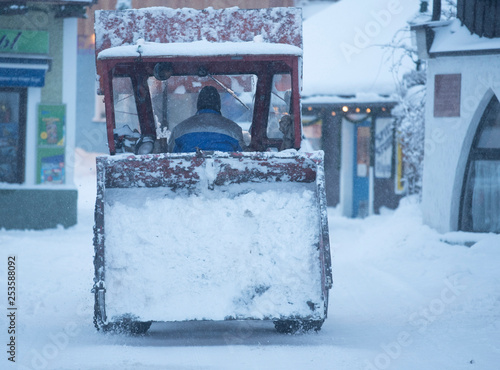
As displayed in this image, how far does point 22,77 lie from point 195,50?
30.5ft

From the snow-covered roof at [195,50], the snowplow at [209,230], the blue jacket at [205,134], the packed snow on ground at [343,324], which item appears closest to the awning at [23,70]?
the packed snow on ground at [343,324]

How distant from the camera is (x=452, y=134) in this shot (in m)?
11.4

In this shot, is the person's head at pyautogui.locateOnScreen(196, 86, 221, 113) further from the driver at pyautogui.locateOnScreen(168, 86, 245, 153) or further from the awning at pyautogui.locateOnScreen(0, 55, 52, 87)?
the awning at pyautogui.locateOnScreen(0, 55, 52, 87)

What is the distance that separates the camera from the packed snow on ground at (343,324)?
539 centimetres

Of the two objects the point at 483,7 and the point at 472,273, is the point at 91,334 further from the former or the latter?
the point at 483,7

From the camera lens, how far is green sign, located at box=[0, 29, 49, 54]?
48.0 ft

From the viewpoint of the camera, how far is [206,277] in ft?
19.4

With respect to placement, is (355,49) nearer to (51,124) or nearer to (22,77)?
(51,124)


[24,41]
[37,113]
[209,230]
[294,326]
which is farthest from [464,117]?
[24,41]

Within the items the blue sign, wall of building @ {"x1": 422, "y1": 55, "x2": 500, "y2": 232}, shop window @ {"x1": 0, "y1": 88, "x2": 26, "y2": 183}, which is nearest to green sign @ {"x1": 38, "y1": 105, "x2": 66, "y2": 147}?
shop window @ {"x1": 0, "y1": 88, "x2": 26, "y2": 183}

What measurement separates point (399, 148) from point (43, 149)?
8.95m

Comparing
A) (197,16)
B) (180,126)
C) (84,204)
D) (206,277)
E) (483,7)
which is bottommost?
(84,204)

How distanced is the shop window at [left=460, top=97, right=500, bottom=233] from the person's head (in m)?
5.06

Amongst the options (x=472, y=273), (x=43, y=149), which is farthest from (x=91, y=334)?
(x=43, y=149)
